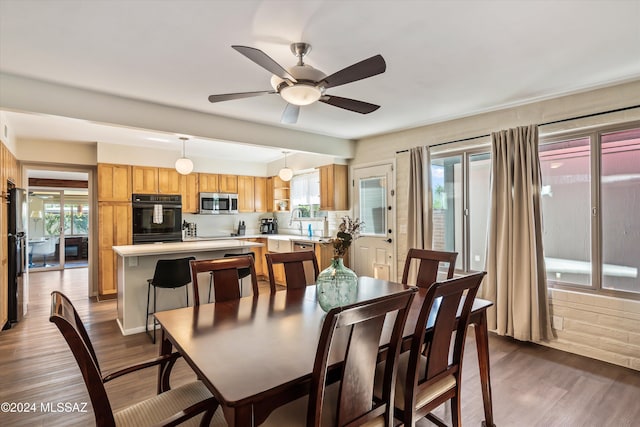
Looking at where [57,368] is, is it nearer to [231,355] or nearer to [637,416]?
[231,355]

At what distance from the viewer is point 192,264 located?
2.20m

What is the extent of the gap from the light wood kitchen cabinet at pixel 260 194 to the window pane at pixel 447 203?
411 centimetres

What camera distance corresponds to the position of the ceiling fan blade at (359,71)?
6.17ft

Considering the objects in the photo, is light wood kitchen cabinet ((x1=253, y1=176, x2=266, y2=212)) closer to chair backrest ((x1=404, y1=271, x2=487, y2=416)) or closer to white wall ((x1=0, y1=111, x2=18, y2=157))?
white wall ((x1=0, y1=111, x2=18, y2=157))

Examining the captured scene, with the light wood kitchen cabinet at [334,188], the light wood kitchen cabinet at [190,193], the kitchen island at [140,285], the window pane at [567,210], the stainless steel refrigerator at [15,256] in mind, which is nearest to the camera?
the window pane at [567,210]

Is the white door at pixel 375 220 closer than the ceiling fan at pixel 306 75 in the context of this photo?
No

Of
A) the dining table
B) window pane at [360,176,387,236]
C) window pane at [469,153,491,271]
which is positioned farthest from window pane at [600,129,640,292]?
window pane at [360,176,387,236]

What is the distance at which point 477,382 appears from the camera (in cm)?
262

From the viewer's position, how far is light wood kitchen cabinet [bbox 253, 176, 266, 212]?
732 cm

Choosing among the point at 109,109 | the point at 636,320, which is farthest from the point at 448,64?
the point at 109,109

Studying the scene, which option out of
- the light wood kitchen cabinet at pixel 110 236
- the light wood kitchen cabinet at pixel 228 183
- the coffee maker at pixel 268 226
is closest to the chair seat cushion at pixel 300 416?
the light wood kitchen cabinet at pixel 110 236

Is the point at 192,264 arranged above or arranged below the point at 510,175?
below

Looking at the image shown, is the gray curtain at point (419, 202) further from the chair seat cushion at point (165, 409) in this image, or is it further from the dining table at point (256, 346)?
the chair seat cushion at point (165, 409)

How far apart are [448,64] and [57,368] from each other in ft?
13.8
